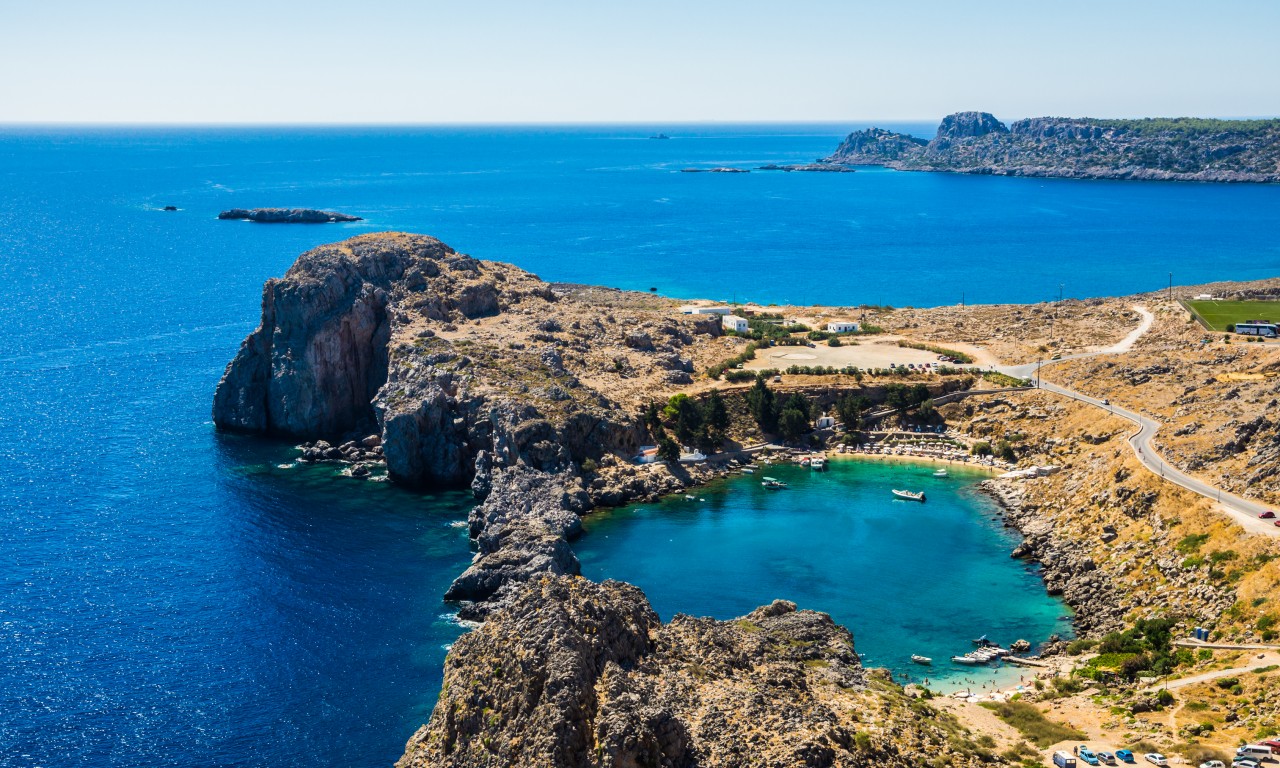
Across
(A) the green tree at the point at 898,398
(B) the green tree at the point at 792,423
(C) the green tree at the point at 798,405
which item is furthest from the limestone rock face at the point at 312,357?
(A) the green tree at the point at 898,398

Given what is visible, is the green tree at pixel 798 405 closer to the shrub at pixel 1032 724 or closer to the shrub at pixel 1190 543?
the shrub at pixel 1190 543

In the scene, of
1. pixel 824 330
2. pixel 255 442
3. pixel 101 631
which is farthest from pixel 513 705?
pixel 824 330

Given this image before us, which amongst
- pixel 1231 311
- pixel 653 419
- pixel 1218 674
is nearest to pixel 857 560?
pixel 653 419

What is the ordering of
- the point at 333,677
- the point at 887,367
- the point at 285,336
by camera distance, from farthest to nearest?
the point at 887,367, the point at 285,336, the point at 333,677

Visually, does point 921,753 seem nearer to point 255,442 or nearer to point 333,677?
point 333,677

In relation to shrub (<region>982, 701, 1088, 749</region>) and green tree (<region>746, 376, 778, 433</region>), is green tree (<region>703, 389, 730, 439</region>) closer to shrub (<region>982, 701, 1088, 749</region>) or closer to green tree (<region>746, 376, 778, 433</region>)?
green tree (<region>746, 376, 778, 433</region>)
